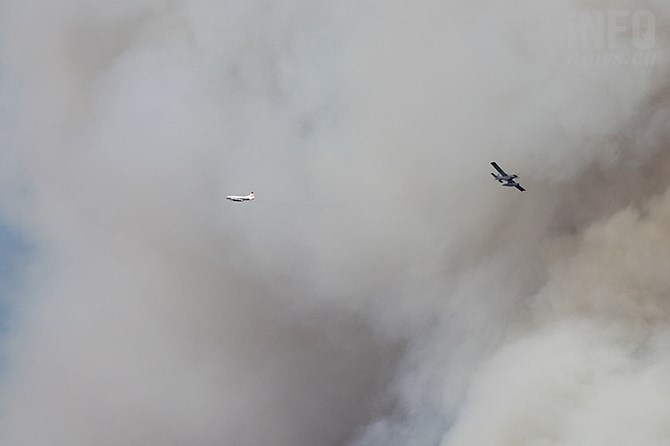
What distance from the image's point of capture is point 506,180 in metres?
85.9

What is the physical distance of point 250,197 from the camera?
100m

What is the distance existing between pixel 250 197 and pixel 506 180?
24.6 m

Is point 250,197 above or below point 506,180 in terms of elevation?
above

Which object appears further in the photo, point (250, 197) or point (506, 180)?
point (250, 197)
